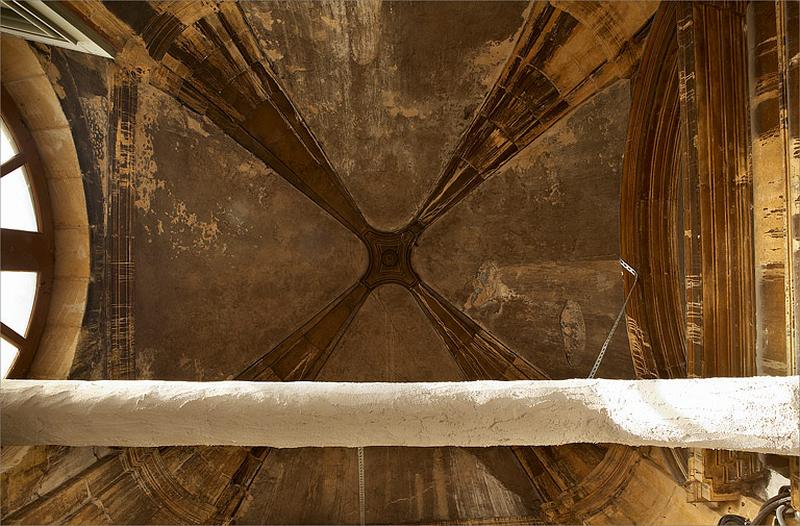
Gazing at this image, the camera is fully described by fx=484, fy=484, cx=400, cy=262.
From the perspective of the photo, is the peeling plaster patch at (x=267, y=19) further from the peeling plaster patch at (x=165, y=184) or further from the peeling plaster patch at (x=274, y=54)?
the peeling plaster patch at (x=165, y=184)

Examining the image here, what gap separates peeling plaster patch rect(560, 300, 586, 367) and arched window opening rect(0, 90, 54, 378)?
5380 mm

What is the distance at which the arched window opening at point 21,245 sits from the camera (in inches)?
164

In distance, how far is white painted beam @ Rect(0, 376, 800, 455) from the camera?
3.08m

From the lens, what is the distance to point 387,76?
5445 millimetres

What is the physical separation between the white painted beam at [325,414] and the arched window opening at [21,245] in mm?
1357

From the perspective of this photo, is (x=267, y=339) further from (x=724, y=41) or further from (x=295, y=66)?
(x=724, y=41)

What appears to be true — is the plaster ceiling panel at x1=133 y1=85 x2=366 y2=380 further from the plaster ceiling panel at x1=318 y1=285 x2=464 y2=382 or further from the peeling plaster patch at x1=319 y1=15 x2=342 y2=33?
the peeling plaster patch at x1=319 y1=15 x2=342 y2=33

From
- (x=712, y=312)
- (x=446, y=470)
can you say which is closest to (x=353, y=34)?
(x=712, y=312)

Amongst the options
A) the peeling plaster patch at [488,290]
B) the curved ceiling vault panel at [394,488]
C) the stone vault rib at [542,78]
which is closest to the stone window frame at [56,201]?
the curved ceiling vault panel at [394,488]

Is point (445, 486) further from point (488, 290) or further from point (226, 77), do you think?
point (226, 77)

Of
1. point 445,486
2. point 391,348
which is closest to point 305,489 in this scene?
point 445,486

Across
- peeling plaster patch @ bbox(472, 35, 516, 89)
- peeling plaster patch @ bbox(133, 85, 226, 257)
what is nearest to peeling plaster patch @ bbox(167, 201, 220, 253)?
peeling plaster patch @ bbox(133, 85, 226, 257)

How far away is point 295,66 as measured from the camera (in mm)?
5398

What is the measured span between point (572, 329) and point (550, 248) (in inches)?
38.0
